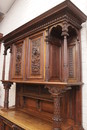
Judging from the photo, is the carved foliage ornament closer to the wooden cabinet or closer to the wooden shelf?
the wooden cabinet

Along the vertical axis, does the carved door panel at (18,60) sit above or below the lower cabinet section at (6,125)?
above

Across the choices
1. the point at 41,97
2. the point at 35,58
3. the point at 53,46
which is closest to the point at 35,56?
the point at 35,58

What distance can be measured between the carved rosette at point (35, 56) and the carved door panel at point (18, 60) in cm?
25

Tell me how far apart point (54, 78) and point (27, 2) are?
1906 mm

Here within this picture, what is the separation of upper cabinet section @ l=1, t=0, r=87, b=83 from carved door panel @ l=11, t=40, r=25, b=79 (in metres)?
0.02

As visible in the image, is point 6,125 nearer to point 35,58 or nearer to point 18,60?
point 18,60

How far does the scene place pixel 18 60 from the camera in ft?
7.23

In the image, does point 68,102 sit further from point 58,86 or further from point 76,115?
point 58,86

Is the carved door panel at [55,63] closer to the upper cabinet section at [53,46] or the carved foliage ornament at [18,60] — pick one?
the upper cabinet section at [53,46]

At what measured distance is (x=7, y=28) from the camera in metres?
3.39

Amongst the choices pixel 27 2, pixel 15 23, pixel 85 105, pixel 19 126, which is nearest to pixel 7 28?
pixel 15 23

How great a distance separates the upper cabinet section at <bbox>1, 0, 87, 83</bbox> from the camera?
1.51m

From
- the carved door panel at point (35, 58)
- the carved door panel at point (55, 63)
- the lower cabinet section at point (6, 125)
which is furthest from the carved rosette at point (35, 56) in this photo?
the lower cabinet section at point (6, 125)

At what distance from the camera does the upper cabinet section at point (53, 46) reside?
1508 millimetres
